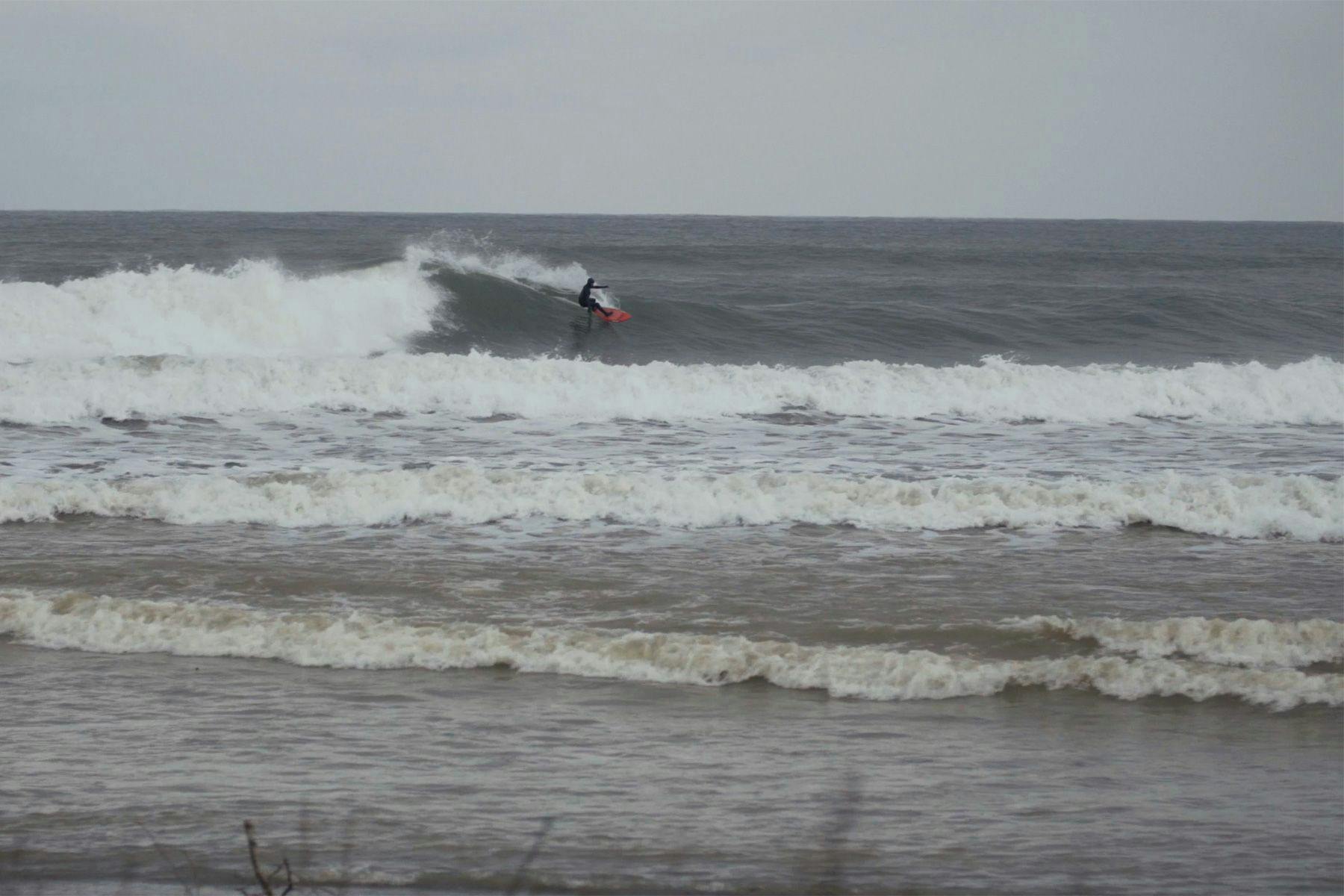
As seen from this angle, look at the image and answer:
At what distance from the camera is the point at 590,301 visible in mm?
24500

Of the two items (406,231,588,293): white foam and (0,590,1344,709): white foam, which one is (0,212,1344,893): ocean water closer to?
(0,590,1344,709): white foam

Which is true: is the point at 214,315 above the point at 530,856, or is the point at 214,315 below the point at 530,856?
above

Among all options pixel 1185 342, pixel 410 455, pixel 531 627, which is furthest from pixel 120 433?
pixel 1185 342

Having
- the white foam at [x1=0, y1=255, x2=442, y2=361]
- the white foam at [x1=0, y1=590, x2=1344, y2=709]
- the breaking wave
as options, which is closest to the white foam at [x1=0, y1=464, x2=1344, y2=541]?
the white foam at [x1=0, y1=590, x2=1344, y2=709]

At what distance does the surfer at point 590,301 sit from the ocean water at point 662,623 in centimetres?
670

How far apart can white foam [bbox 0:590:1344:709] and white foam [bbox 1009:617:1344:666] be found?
0.23 meters

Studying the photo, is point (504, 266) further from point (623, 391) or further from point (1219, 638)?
point (1219, 638)

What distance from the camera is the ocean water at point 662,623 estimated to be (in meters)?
4.80

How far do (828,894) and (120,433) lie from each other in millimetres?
11785

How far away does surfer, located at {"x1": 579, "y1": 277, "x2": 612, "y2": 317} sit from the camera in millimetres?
24234

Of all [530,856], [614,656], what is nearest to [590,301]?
[614,656]

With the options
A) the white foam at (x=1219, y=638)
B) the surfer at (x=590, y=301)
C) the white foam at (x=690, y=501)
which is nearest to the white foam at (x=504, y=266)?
the surfer at (x=590, y=301)

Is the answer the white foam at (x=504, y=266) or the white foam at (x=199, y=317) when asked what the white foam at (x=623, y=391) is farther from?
the white foam at (x=504, y=266)

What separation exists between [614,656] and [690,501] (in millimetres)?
3789
